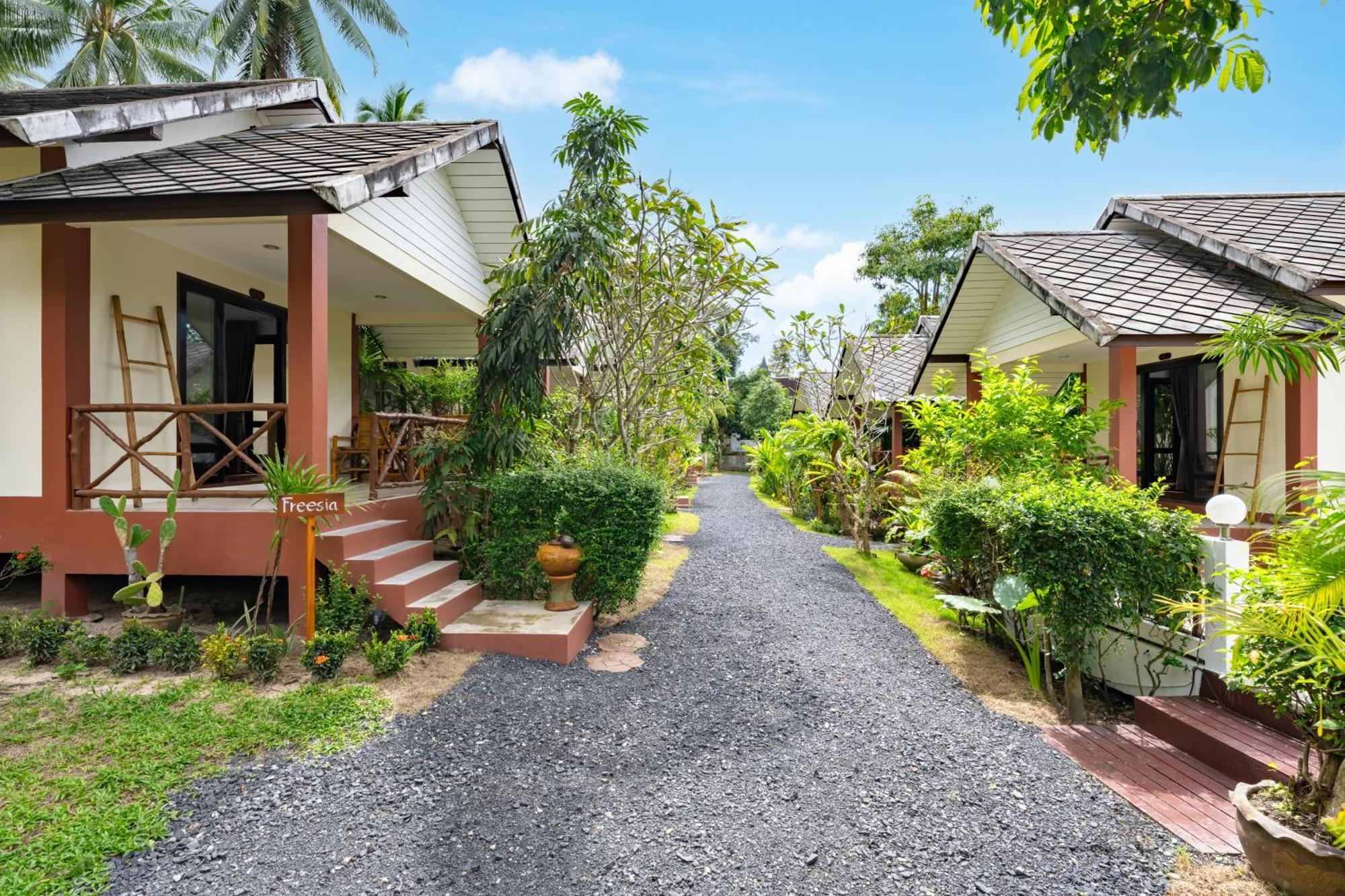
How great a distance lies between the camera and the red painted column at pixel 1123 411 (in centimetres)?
706

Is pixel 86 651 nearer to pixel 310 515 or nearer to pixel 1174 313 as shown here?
pixel 310 515

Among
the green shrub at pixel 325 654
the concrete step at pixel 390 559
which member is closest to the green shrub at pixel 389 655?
the green shrub at pixel 325 654

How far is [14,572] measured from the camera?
564cm

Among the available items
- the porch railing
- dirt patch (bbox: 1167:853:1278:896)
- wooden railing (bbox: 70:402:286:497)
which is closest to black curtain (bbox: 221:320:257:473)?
the porch railing

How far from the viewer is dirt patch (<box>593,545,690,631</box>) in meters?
6.84

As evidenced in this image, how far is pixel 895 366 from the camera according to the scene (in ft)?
54.6

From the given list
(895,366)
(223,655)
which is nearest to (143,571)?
(223,655)

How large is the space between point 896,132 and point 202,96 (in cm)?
968

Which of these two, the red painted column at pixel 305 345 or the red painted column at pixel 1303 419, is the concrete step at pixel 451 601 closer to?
the red painted column at pixel 305 345

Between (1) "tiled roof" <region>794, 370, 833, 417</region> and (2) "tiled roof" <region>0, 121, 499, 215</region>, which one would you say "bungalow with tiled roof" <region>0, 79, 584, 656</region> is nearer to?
(2) "tiled roof" <region>0, 121, 499, 215</region>

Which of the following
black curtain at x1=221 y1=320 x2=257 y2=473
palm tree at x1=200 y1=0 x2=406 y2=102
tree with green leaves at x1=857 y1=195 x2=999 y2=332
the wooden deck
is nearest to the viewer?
the wooden deck

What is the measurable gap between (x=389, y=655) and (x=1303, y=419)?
31.2 feet

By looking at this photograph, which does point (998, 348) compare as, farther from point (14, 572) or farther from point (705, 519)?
point (14, 572)

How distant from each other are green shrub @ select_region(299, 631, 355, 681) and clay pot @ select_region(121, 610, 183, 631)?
1.32m
